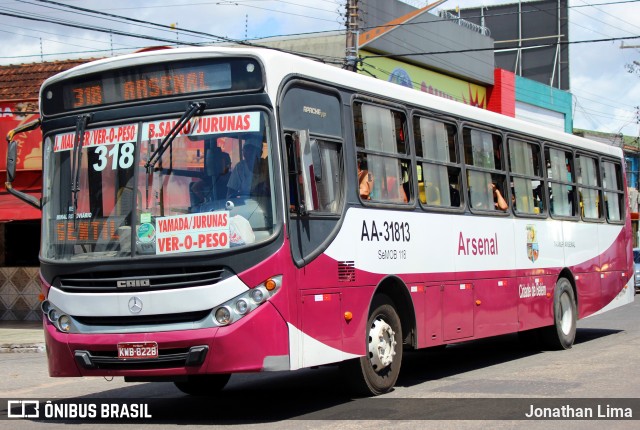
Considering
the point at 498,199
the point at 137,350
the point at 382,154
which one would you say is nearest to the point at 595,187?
the point at 498,199

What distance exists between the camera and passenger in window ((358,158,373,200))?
10.6m

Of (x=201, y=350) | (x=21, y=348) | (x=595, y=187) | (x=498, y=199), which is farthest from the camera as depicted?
(x=21, y=348)

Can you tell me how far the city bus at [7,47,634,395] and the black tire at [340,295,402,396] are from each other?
0.07ft

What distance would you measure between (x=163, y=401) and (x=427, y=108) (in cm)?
479

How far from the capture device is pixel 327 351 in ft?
31.6

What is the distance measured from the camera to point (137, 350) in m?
8.93

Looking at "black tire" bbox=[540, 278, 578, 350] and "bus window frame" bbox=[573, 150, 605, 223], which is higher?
"bus window frame" bbox=[573, 150, 605, 223]

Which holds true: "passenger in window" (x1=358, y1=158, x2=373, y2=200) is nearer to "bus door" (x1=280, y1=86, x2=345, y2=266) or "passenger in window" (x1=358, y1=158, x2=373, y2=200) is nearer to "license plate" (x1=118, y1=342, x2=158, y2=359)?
"bus door" (x1=280, y1=86, x2=345, y2=266)

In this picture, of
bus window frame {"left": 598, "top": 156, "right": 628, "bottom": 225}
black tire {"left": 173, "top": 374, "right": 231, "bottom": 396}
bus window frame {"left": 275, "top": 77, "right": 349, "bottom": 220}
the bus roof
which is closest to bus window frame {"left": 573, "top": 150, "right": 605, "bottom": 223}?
bus window frame {"left": 598, "top": 156, "right": 628, "bottom": 225}

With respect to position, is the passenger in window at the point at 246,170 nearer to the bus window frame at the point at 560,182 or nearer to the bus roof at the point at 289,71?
the bus roof at the point at 289,71

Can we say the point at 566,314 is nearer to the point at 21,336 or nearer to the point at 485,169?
the point at 485,169

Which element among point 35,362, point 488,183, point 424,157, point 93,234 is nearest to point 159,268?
point 93,234

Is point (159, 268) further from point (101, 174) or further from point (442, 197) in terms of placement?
point (442, 197)

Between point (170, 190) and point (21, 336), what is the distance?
46.3ft
